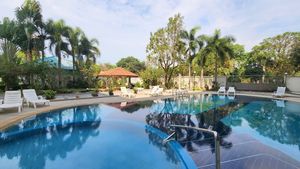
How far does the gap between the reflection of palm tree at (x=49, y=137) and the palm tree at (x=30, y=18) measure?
11.7m

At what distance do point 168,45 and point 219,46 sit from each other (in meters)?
5.80

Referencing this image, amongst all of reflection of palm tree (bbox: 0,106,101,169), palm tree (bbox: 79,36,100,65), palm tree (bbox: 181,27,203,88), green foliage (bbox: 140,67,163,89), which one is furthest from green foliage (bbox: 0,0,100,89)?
palm tree (bbox: 181,27,203,88)

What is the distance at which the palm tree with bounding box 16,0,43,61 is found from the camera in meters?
18.6

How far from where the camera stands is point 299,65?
878 inches

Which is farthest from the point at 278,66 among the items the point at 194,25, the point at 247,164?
the point at 247,164

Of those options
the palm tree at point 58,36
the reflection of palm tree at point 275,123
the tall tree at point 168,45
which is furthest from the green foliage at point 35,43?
the reflection of palm tree at point 275,123

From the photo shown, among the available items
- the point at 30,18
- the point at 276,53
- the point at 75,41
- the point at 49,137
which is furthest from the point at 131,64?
the point at 49,137

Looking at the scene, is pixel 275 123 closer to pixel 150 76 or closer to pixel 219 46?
pixel 219 46

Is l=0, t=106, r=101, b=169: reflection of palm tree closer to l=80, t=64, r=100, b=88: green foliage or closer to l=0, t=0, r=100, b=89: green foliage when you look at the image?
l=0, t=0, r=100, b=89: green foliage

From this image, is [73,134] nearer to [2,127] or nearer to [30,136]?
[30,136]

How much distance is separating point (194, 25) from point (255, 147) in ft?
69.0

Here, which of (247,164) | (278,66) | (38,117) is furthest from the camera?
(278,66)

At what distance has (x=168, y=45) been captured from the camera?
24984 mm

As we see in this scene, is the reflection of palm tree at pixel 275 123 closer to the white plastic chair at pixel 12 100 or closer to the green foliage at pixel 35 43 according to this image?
the white plastic chair at pixel 12 100
